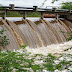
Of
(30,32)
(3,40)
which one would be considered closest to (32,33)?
(30,32)

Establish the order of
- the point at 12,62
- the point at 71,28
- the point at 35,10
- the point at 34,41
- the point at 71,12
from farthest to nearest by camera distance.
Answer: the point at 71,12 → the point at 71,28 → the point at 35,10 → the point at 34,41 → the point at 12,62

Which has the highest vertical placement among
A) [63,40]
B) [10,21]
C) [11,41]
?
[10,21]

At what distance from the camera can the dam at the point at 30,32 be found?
9438mm

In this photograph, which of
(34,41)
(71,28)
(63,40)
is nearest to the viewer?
(34,41)

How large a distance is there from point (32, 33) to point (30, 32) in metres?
0.13

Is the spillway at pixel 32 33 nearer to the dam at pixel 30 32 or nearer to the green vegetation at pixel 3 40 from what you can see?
the dam at pixel 30 32

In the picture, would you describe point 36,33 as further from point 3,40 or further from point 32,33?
point 3,40

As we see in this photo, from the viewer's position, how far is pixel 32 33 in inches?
429

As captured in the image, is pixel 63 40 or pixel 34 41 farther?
pixel 63 40

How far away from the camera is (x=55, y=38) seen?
1246 centimetres

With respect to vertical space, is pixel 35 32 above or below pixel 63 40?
above

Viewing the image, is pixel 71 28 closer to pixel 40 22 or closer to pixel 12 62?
pixel 40 22

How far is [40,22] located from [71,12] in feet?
15.6

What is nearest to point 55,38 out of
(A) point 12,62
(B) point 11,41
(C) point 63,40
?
(C) point 63,40
